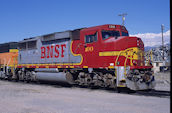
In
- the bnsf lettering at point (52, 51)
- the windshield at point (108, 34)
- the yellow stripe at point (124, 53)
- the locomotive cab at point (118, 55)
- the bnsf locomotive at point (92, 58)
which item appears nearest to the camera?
the locomotive cab at point (118, 55)

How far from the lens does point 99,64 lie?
1244 cm

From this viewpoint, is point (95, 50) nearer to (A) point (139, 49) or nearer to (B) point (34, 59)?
(A) point (139, 49)

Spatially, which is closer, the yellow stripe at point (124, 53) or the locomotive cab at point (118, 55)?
the locomotive cab at point (118, 55)

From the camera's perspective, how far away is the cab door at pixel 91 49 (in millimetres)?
12562

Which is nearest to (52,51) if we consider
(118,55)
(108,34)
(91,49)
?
(91,49)

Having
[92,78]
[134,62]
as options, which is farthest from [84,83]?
[134,62]

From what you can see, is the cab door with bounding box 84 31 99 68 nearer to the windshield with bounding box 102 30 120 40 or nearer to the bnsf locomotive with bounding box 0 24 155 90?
the bnsf locomotive with bounding box 0 24 155 90

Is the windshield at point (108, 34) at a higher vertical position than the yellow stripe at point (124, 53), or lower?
higher

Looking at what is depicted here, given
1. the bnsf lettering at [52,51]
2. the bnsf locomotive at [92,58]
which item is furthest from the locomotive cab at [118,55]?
the bnsf lettering at [52,51]

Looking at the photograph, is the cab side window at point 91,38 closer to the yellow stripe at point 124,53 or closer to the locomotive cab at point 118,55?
the locomotive cab at point 118,55

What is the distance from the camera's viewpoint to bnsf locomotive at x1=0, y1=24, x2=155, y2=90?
11.5 m

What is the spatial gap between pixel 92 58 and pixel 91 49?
54 cm

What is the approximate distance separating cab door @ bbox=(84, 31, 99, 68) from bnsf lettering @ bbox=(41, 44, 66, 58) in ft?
6.91

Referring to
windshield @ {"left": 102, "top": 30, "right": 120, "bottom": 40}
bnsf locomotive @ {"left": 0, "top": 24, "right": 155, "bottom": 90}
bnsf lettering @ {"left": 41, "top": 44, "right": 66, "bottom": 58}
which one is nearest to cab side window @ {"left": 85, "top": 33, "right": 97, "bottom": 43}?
bnsf locomotive @ {"left": 0, "top": 24, "right": 155, "bottom": 90}
